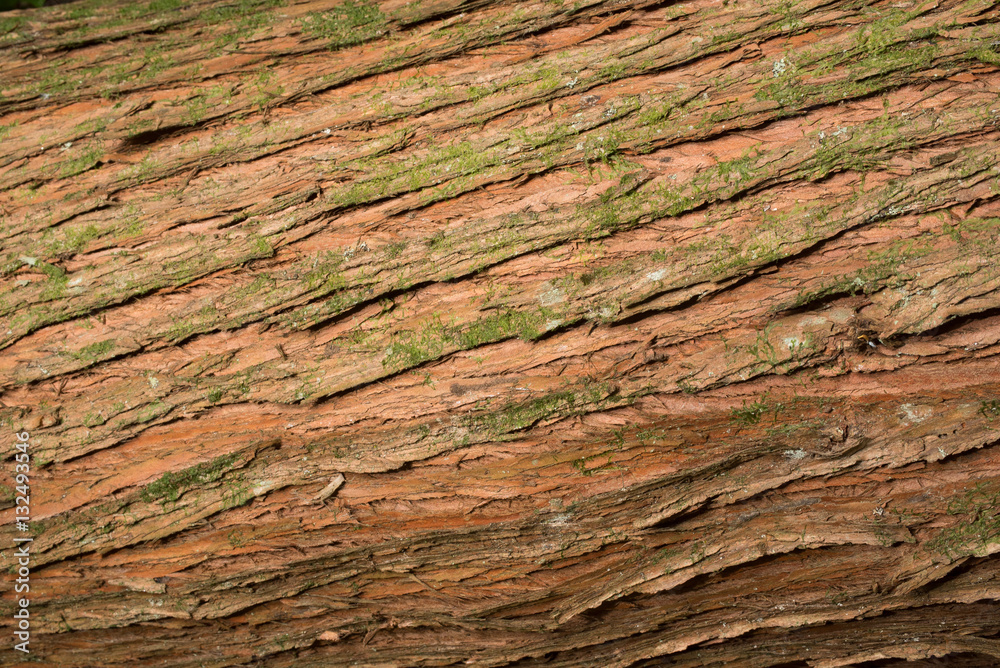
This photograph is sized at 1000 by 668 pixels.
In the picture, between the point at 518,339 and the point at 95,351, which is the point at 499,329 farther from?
the point at 95,351

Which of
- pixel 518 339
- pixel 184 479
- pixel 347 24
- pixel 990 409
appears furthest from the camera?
pixel 347 24

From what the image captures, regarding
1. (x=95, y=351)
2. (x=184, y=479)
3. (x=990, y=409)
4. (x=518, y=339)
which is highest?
(x=95, y=351)

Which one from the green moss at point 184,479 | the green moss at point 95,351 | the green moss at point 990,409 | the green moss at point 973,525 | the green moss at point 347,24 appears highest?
the green moss at point 347,24

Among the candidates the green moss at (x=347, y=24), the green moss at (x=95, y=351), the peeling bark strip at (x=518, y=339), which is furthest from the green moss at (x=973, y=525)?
the green moss at (x=95, y=351)

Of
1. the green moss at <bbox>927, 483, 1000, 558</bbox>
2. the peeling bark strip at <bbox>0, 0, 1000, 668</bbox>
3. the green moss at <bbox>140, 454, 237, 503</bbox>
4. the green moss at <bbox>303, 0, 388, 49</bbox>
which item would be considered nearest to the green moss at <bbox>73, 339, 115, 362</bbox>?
the peeling bark strip at <bbox>0, 0, 1000, 668</bbox>

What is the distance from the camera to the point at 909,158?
198cm

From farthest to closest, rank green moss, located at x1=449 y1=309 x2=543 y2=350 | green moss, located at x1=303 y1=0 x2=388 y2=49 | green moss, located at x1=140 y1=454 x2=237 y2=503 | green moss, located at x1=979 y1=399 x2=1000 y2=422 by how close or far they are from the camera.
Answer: green moss, located at x1=303 y1=0 x2=388 y2=49
green moss, located at x1=140 y1=454 x2=237 y2=503
green moss, located at x1=449 y1=309 x2=543 y2=350
green moss, located at x1=979 y1=399 x2=1000 y2=422

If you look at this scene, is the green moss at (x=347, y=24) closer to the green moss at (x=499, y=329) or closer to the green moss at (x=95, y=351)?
the green moss at (x=499, y=329)

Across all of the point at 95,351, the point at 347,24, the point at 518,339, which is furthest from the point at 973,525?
the point at 95,351

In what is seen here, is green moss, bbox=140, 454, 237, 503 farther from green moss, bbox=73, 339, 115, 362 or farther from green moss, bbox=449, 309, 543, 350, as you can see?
green moss, bbox=449, 309, 543, 350

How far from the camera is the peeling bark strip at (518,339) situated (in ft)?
6.52

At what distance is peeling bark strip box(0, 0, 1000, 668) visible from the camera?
1.99 metres

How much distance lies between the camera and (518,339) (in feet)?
6.95

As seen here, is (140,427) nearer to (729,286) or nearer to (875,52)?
(729,286)
